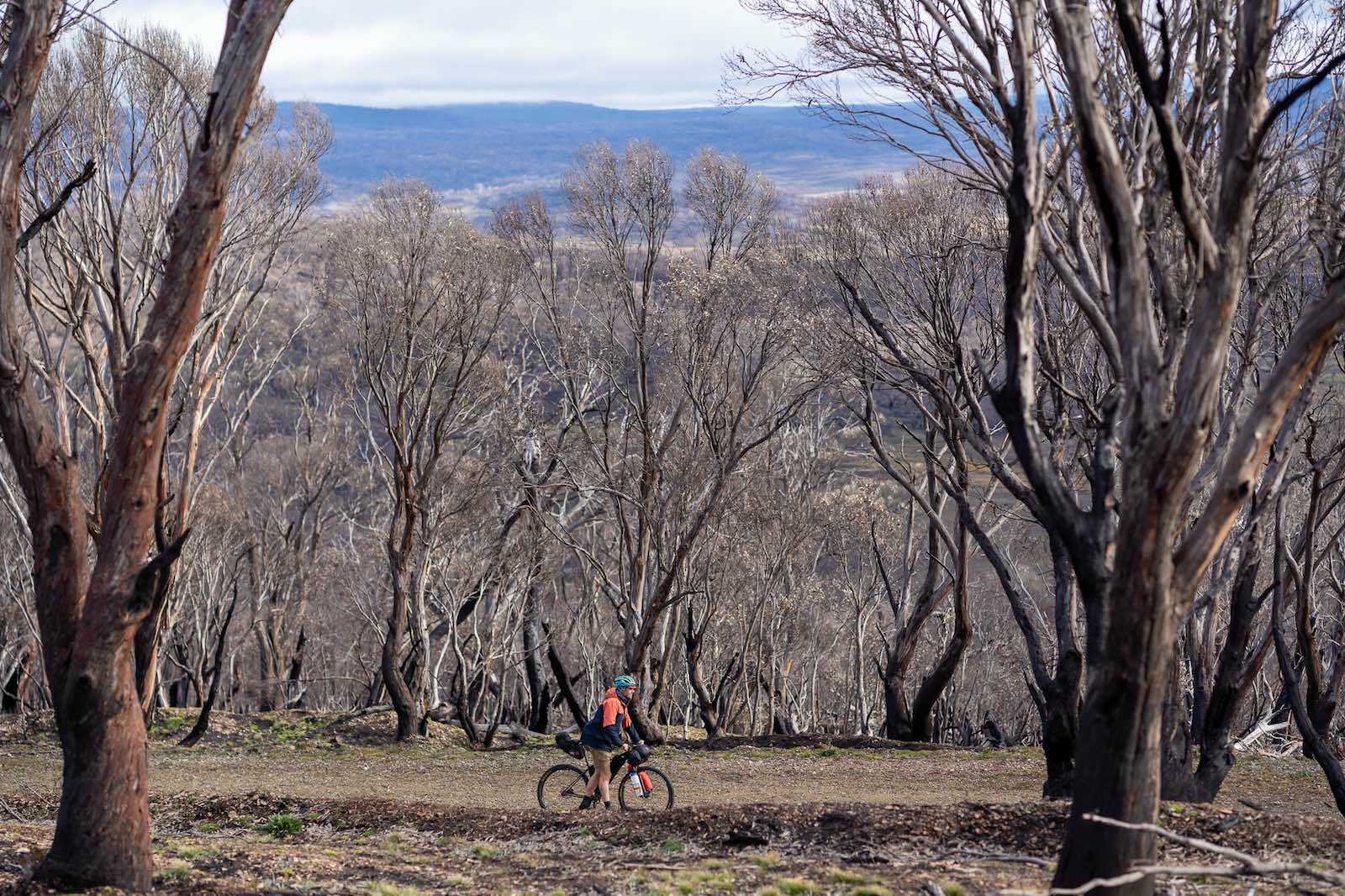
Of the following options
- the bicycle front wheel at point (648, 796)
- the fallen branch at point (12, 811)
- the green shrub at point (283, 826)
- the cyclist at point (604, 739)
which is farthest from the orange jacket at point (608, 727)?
the fallen branch at point (12, 811)

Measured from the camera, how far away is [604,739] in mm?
10688

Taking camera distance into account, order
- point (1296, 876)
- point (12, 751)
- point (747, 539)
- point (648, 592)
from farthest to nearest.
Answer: point (747, 539) < point (648, 592) < point (12, 751) < point (1296, 876)

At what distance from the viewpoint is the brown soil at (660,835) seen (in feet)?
23.7

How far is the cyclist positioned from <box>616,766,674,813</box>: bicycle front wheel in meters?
0.22

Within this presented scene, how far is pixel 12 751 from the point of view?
747 inches

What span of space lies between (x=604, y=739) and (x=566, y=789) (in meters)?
0.79

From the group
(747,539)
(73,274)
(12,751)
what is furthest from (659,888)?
(747,539)

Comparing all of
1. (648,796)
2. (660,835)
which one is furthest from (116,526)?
(648,796)

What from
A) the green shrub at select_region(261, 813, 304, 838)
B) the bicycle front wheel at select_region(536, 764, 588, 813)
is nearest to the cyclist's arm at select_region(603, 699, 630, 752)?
the bicycle front wheel at select_region(536, 764, 588, 813)

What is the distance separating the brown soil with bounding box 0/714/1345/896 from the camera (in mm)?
7223

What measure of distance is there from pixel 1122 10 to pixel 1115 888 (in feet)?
12.9

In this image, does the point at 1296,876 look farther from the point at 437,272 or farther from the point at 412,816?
the point at 437,272

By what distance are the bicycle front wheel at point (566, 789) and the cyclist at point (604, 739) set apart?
147mm

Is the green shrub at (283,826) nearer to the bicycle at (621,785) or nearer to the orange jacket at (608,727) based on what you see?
the bicycle at (621,785)
